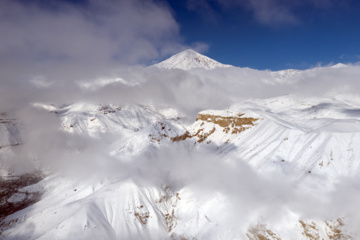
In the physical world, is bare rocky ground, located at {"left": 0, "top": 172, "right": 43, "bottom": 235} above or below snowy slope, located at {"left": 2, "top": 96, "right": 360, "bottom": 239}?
above

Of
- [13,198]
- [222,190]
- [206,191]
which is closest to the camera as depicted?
[222,190]

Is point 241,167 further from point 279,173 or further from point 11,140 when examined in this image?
point 11,140

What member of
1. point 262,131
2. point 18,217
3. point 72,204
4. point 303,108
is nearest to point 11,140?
point 18,217

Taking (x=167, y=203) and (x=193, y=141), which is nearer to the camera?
(x=167, y=203)

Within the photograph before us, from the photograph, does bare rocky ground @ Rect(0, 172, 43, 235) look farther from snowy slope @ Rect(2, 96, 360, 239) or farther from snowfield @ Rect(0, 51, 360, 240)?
snowy slope @ Rect(2, 96, 360, 239)

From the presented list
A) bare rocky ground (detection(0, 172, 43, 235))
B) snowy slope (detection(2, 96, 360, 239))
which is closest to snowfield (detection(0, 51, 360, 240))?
snowy slope (detection(2, 96, 360, 239))

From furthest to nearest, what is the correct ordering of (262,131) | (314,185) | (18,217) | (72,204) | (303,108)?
(303,108), (262,131), (18,217), (72,204), (314,185)

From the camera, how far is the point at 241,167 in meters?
76.6

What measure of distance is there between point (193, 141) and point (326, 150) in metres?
74.4

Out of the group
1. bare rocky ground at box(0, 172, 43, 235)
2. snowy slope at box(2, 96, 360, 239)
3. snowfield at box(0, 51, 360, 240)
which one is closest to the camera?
snowfield at box(0, 51, 360, 240)

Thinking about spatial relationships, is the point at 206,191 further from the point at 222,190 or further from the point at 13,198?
the point at 13,198

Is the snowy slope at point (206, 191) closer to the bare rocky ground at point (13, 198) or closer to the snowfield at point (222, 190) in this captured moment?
the snowfield at point (222, 190)

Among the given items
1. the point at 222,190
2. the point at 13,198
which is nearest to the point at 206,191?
the point at 222,190

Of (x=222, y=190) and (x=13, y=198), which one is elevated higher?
(x=13, y=198)
